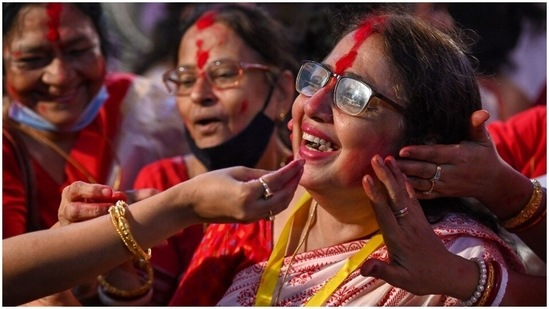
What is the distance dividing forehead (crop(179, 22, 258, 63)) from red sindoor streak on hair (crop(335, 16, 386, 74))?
1314 millimetres

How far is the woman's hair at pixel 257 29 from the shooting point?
4410 mm

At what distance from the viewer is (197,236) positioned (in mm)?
3973

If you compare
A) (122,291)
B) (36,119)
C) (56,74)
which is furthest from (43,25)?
(122,291)

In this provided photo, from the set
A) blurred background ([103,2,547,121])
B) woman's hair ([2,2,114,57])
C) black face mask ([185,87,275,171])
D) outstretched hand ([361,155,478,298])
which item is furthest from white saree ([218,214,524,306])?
blurred background ([103,2,547,121])

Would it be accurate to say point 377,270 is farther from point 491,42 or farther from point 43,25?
point 491,42

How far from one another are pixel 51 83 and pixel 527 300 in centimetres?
251

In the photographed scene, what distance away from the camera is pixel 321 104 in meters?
2.94

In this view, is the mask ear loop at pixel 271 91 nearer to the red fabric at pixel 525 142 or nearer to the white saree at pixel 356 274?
the red fabric at pixel 525 142

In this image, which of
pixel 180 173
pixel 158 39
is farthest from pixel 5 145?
pixel 158 39

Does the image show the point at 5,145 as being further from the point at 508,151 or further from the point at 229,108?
the point at 508,151

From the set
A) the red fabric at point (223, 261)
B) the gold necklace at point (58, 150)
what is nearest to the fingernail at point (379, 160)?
the red fabric at point (223, 261)

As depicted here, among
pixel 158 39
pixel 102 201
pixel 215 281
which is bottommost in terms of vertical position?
pixel 158 39

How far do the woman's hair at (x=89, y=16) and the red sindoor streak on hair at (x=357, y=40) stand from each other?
6.81ft

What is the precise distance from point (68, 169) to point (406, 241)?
2.39 metres
